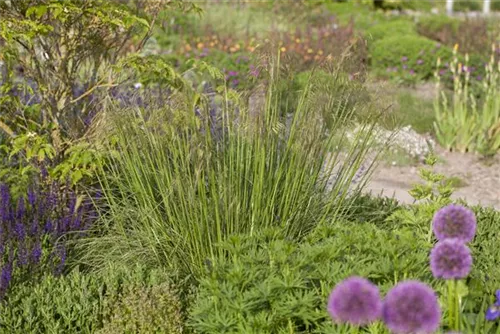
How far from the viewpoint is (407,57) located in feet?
37.3

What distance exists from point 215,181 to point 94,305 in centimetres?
87

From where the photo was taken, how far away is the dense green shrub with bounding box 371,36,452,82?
11.2 meters

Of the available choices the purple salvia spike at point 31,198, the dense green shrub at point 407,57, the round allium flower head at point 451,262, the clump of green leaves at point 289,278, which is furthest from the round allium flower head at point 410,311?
the dense green shrub at point 407,57

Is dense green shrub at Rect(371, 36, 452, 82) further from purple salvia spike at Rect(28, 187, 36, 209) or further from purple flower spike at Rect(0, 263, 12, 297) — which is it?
purple flower spike at Rect(0, 263, 12, 297)

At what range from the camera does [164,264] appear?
3891mm

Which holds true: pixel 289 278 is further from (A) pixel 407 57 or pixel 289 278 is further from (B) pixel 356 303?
(A) pixel 407 57

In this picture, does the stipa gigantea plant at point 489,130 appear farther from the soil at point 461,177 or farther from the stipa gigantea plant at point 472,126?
the soil at point 461,177

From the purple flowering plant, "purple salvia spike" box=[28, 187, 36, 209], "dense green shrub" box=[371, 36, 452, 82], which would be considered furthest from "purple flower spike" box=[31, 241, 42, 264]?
"dense green shrub" box=[371, 36, 452, 82]

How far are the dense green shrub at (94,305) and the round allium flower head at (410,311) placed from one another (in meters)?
1.55

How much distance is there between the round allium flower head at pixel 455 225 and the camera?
234cm

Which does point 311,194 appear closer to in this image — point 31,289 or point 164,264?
point 164,264

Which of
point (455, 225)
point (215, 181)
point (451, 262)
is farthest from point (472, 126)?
point (451, 262)

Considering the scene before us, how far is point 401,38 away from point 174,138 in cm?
858

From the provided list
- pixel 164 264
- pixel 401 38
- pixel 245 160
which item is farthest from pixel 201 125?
pixel 401 38
